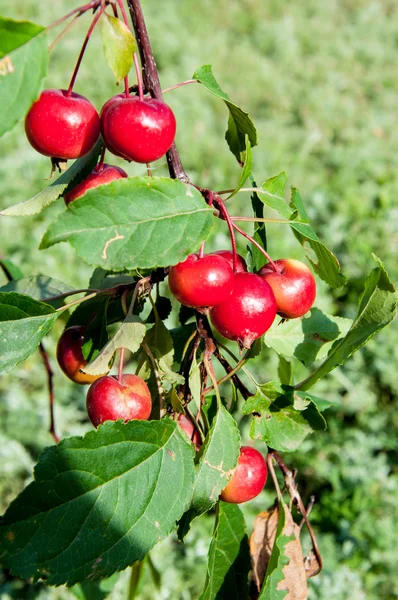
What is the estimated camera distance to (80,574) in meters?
0.88

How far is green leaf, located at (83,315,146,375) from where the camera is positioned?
990 millimetres

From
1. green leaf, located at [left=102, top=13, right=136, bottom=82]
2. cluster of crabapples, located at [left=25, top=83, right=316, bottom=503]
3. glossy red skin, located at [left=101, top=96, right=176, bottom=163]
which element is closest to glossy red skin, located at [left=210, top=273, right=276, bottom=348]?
cluster of crabapples, located at [left=25, top=83, right=316, bottom=503]

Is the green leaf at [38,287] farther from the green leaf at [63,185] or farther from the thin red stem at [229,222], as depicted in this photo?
the thin red stem at [229,222]

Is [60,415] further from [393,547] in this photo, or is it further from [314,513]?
[393,547]

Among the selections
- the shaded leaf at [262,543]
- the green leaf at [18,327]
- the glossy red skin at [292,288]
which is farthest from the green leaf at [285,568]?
the green leaf at [18,327]

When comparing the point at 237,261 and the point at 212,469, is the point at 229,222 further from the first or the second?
the point at 212,469

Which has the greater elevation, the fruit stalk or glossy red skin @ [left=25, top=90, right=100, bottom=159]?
the fruit stalk

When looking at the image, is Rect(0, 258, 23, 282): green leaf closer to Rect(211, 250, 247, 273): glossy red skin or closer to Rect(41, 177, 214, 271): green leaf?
Rect(211, 250, 247, 273): glossy red skin

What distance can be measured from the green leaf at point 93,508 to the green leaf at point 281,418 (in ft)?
0.57

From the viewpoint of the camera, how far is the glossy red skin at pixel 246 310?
3.04 ft

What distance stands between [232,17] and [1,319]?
6.38 m

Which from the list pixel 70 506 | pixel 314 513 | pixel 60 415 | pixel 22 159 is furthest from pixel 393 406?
pixel 22 159

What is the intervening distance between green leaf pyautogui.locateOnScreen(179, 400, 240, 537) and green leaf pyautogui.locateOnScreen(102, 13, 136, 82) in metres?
0.54

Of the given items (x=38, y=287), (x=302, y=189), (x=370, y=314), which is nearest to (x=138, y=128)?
(x=370, y=314)
